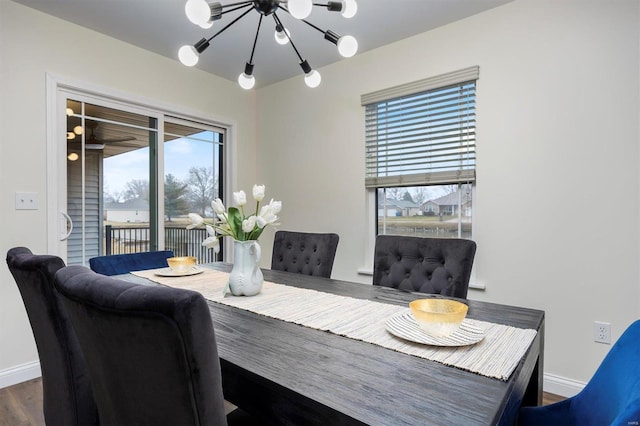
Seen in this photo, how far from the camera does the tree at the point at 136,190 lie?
2.93 m

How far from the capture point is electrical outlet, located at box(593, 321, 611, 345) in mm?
1993

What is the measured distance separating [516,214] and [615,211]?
502 mm

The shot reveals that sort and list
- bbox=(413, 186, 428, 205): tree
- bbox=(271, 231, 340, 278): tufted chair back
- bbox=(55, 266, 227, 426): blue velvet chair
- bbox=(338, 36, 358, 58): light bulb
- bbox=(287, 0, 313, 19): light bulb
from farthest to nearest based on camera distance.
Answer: bbox=(413, 186, 428, 205): tree < bbox=(271, 231, 340, 278): tufted chair back < bbox=(338, 36, 358, 58): light bulb < bbox=(287, 0, 313, 19): light bulb < bbox=(55, 266, 227, 426): blue velvet chair

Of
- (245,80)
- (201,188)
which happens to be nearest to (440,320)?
(245,80)

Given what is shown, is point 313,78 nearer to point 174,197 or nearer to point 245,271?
point 245,271

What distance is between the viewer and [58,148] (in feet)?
8.21

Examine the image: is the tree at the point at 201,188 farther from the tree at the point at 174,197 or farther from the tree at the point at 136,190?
the tree at the point at 136,190

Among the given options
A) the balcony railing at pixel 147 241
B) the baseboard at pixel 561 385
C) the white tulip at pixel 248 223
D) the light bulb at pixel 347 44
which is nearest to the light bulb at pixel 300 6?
the light bulb at pixel 347 44

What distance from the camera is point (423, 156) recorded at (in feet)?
8.88

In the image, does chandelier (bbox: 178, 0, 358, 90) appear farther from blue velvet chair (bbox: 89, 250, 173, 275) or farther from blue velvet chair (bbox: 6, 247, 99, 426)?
blue velvet chair (bbox: 89, 250, 173, 275)

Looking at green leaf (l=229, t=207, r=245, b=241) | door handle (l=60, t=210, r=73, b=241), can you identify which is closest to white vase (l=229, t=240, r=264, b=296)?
green leaf (l=229, t=207, r=245, b=241)

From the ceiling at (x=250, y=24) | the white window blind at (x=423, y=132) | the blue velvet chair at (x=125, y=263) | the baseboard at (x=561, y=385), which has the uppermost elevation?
the ceiling at (x=250, y=24)

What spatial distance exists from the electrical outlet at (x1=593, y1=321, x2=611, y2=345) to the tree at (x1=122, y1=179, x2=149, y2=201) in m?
3.45

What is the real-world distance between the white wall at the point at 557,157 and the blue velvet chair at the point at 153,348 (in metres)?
2.25
